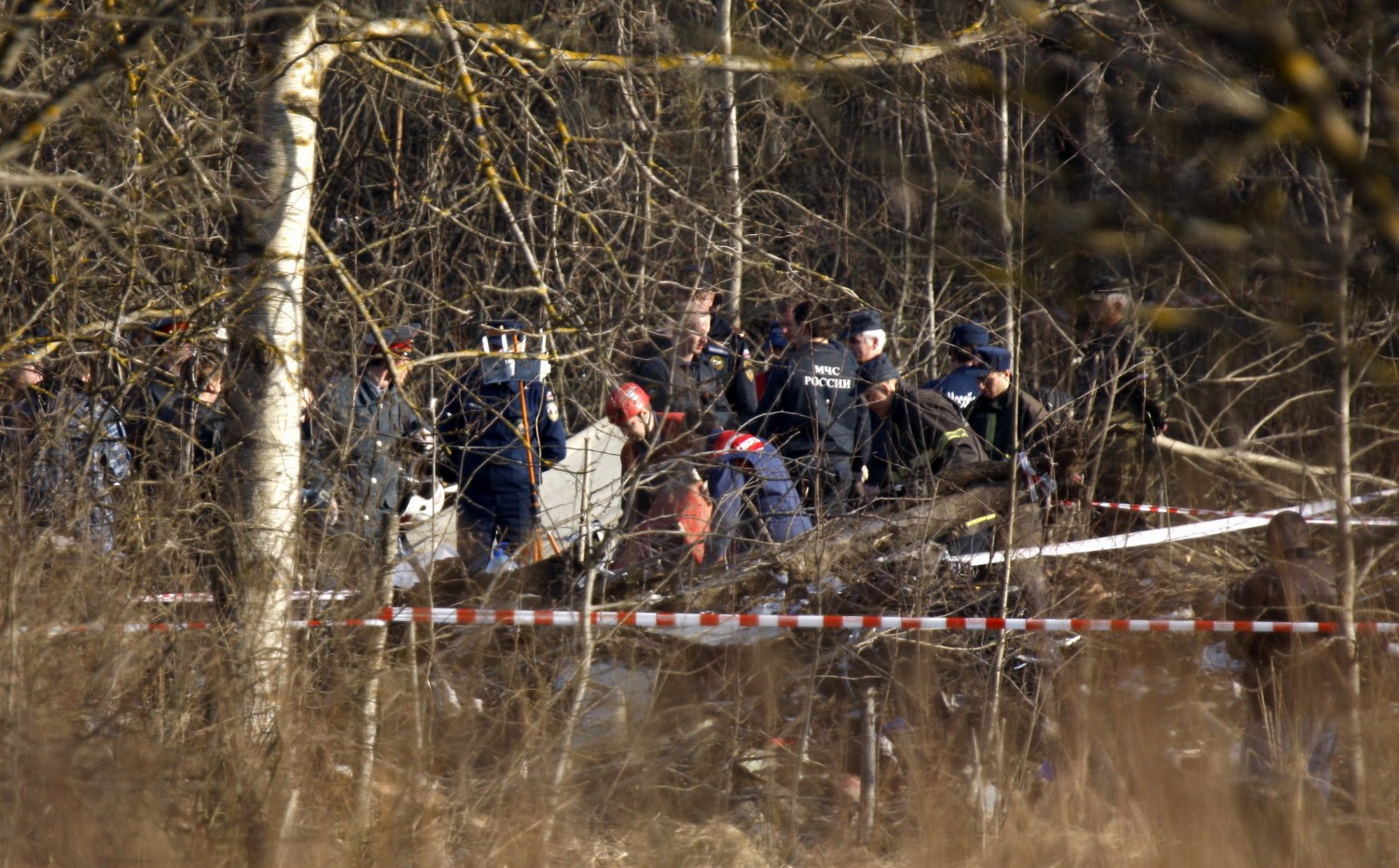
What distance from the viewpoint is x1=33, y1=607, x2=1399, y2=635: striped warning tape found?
4797mm

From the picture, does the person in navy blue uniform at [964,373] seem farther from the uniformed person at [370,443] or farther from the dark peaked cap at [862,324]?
the uniformed person at [370,443]

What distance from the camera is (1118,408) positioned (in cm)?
590

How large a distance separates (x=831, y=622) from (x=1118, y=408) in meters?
1.60

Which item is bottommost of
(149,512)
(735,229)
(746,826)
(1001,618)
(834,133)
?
(746,826)

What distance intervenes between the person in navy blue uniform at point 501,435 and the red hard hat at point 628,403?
0.32 metres

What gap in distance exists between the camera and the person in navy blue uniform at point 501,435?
5.30 metres

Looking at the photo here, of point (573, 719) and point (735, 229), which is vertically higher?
point (735, 229)

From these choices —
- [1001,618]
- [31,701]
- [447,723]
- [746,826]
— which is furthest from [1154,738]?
[31,701]

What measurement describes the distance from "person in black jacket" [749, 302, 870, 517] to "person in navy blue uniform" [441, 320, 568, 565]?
0.99 m

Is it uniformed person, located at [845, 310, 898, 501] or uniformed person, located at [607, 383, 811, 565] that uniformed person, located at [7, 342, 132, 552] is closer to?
uniformed person, located at [607, 383, 811, 565]

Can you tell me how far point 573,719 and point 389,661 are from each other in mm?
663

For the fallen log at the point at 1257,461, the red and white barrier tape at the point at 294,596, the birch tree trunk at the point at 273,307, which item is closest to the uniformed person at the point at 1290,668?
the fallen log at the point at 1257,461

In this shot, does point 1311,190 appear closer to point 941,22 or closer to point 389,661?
point 941,22

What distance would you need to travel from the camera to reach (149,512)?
496cm
